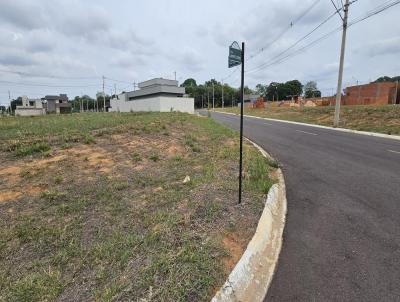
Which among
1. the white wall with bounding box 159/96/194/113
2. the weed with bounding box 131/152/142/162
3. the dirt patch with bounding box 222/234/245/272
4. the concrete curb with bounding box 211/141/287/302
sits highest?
the white wall with bounding box 159/96/194/113

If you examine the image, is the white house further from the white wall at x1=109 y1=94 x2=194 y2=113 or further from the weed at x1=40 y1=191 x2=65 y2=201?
the weed at x1=40 y1=191 x2=65 y2=201

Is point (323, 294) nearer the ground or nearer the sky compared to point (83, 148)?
nearer the ground

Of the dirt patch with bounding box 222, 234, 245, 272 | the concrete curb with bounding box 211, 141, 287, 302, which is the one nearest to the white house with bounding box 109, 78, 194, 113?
the concrete curb with bounding box 211, 141, 287, 302

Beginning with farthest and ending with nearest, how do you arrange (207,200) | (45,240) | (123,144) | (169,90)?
1. (169,90)
2. (123,144)
3. (207,200)
4. (45,240)

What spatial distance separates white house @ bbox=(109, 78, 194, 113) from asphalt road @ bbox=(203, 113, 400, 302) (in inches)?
1393

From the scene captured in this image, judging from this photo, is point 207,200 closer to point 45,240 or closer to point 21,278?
point 45,240

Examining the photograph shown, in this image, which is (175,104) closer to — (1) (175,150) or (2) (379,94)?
(2) (379,94)

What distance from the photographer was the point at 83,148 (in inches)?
342

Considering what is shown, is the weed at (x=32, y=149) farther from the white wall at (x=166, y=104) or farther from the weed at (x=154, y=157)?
the white wall at (x=166, y=104)

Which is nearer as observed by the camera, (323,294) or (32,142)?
(323,294)

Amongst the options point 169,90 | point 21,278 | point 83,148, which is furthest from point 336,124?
point 169,90

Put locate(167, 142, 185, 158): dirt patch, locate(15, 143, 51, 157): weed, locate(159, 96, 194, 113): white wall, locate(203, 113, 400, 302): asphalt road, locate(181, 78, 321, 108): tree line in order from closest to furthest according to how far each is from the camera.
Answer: locate(203, 113, 400, 302): asphalt road → locate(15, 143, 51, 157): weed → locate(167, 142, 185, 158): dirt patch → locate(159, 96, 194, 113): white wall → locate(181, 78, 321, 108): tree line

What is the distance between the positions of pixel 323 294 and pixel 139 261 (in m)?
2.01

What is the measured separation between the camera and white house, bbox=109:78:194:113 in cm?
4231
